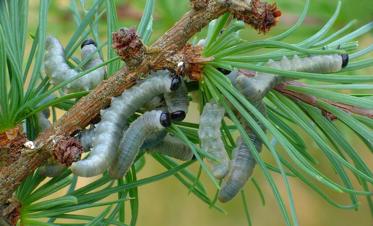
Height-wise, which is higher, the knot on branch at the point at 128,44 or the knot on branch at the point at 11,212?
the knot on branch at the point at 128,44

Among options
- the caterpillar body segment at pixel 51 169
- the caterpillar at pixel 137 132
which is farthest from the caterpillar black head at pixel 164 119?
the caterpillar body segment at pixel 51 169

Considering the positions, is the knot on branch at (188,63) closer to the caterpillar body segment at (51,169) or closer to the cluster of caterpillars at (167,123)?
the cluster of caterpillars at (167,123)

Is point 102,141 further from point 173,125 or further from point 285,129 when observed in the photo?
point 285,129

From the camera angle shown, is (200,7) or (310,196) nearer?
(200,7)

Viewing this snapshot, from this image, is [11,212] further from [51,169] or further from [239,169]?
[239,169]

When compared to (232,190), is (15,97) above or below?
above

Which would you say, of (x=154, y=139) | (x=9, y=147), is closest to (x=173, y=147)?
(x=154, y=139)

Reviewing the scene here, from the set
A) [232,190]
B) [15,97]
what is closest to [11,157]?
[15,97]
